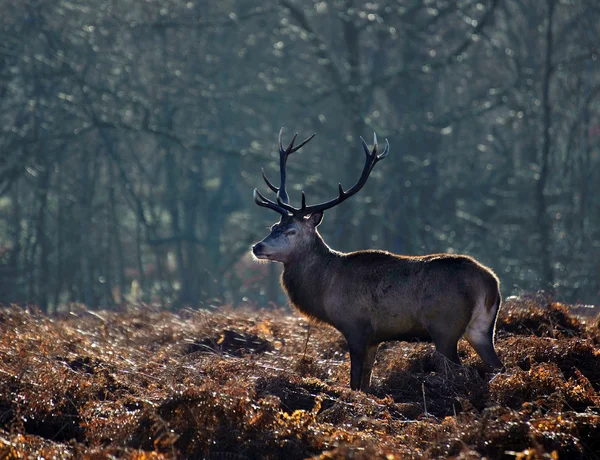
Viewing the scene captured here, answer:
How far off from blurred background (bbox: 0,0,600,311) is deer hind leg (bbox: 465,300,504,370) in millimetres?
13348

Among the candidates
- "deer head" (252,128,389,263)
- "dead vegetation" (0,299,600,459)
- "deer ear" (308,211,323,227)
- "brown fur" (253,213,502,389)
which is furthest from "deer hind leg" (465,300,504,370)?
"deer ear" (308,211,323,227)

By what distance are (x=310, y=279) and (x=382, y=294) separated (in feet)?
3.79

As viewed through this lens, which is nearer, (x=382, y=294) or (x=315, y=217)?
(x=382, y=294)

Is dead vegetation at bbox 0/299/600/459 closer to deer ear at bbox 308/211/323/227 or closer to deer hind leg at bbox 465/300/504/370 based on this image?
deer hind leg at bbox 465/300/504/370

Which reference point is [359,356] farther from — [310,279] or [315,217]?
[315,217]

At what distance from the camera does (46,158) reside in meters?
25.9

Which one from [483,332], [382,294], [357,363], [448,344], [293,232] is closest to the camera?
[448,344]

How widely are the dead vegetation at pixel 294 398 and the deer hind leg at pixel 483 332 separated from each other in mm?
185

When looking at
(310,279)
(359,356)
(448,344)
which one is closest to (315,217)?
(310,279)

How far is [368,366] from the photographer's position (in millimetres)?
8750

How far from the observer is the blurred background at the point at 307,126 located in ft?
79.8

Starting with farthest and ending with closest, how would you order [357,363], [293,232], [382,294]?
[293,232], [382,294], [357,363]

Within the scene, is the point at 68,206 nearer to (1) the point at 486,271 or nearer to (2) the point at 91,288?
(2) the point at 91,288

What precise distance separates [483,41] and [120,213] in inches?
661
